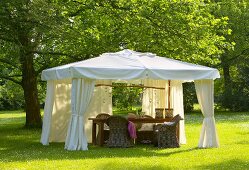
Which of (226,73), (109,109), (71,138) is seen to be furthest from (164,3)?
(226,73)

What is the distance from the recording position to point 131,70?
548 inches

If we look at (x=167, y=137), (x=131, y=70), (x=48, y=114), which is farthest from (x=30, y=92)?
(x=131, y=70)

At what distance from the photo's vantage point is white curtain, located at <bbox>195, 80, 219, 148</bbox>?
14.7m

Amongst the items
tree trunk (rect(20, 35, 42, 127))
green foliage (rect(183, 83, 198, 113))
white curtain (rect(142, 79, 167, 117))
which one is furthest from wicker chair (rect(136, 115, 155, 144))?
green foliage (rect(183, 83, 198, 113))

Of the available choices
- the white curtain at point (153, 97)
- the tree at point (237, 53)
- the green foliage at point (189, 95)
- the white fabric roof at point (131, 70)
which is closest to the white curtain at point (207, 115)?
the white fabric roof at point (131, 70)

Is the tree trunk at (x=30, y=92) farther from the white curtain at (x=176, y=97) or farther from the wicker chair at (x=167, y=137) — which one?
the wicker chair at (x=167, y=137)

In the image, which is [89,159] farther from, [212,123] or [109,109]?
[109,109]

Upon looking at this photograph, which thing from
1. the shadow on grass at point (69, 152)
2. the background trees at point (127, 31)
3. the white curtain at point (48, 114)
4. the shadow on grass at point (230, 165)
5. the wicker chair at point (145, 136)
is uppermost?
the background trees at point (127, 31)

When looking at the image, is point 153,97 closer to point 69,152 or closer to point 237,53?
point 69,152

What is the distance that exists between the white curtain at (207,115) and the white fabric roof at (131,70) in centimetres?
53

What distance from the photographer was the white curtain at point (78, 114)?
1427cm

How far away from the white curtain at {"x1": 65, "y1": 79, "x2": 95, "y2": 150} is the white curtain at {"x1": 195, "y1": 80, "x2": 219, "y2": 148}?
137 inches

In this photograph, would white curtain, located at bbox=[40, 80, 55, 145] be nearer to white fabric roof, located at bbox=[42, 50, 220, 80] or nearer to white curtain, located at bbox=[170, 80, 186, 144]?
white fabric roof, located at bbox=[42, 50, 220, 80]

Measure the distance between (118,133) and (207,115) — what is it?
2.84 metres
